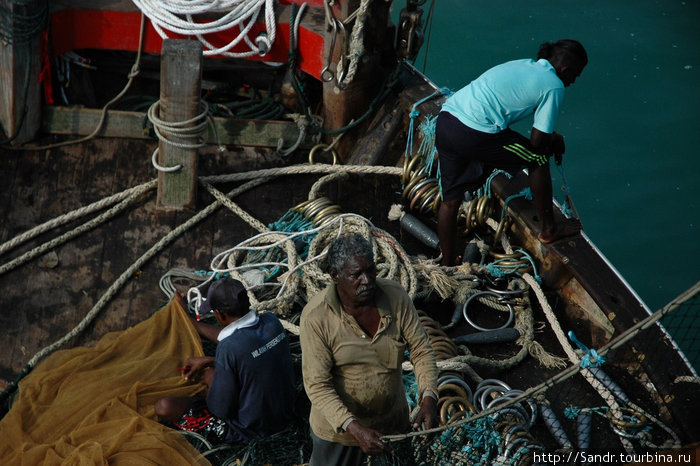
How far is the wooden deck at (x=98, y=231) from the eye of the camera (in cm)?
418

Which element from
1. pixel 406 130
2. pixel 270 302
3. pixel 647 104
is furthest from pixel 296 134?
pixel 647 104

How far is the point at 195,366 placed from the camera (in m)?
3.67

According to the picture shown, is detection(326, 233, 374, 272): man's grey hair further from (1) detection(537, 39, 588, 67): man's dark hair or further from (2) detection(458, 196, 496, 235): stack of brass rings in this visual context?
(2) detection(458, 196, 496, 235): stack of brass rings

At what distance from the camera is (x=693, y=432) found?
349 cm

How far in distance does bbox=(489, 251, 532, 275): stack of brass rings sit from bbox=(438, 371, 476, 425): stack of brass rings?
886mm

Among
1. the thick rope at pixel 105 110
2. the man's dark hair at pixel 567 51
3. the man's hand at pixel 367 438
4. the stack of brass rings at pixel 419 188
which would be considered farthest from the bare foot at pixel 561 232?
the thick rope at pixel 105 110

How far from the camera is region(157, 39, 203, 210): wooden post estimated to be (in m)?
4.39

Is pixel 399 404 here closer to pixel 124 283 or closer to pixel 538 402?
pixel 538 402

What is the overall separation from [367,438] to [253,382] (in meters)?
0.80

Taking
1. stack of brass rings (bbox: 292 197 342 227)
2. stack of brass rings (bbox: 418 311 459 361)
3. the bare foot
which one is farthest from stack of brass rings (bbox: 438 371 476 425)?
stack of brass rings (bbox: 292 197 342 227)

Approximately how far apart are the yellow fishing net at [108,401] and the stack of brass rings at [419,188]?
5.60 feet

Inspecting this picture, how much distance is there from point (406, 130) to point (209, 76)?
5.59 feet

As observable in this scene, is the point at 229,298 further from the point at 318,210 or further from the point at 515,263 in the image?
the point at 515,263

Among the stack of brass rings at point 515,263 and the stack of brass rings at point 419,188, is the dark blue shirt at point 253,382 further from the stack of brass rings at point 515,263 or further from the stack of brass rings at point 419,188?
the stack of brass rings at point 419,188
